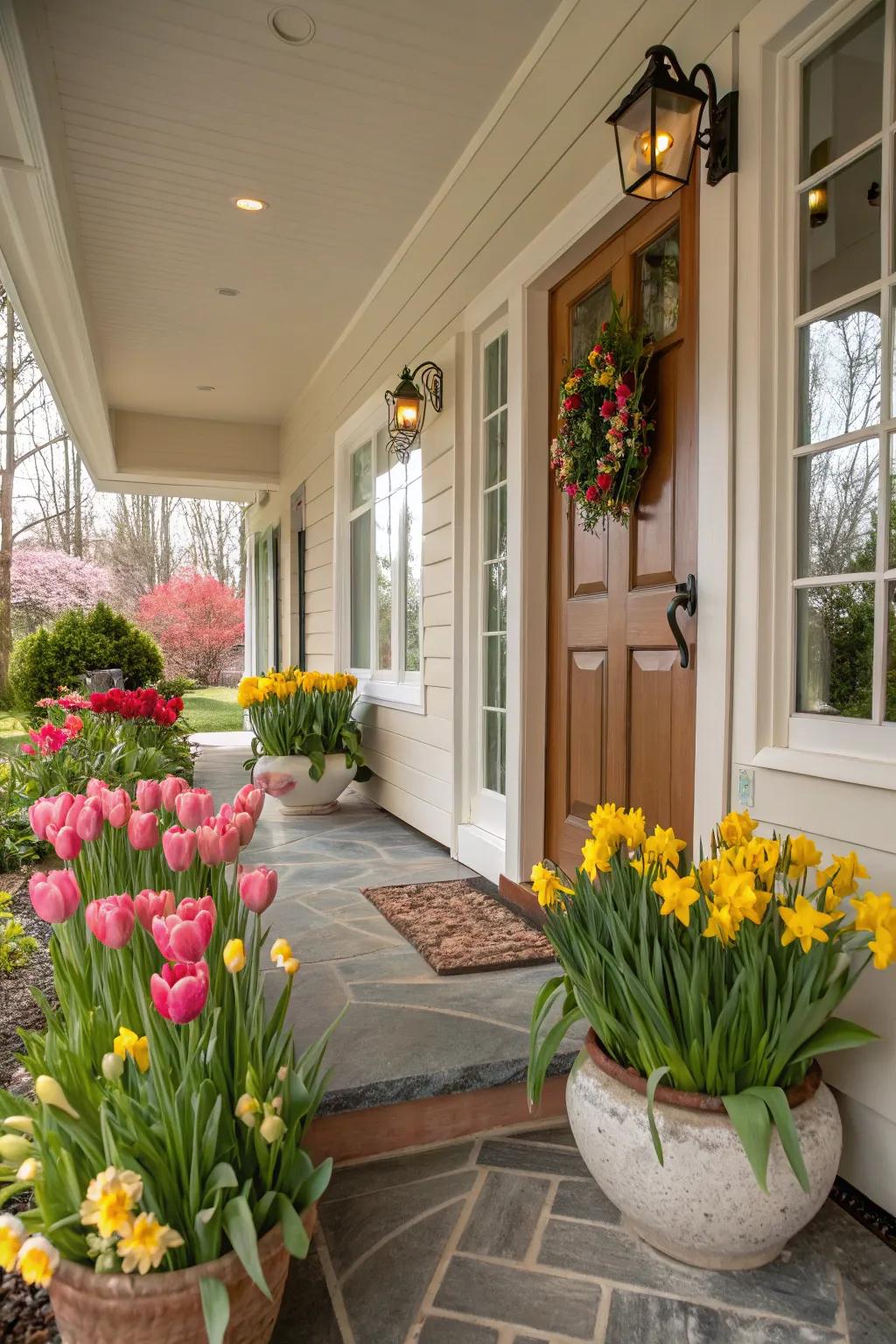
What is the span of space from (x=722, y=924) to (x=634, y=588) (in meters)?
1.42

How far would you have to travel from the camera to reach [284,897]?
3381mm

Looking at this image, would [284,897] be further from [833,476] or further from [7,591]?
[7,591]

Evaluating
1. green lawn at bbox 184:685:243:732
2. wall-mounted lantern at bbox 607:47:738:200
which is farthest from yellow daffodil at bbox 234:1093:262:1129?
green lawn at bbox 184:685:243:732

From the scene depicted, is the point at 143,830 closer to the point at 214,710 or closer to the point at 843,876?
the point at 843,876

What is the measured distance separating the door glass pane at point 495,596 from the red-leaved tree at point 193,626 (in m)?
13.9

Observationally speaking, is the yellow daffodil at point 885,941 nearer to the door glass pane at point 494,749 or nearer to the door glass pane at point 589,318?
the door glass pane at point 589,318

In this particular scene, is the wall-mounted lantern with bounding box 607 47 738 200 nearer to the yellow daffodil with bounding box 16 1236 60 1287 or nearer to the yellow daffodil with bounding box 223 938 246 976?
the yellow daffodil with bounding box 223 938 246 976

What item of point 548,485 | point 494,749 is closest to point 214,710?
point 494,749

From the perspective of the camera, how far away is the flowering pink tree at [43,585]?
15961mm

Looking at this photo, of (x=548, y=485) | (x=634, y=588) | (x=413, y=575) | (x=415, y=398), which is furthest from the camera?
(x=413, y=575)

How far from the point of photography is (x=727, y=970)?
153 cm

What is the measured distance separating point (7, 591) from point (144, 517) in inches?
168

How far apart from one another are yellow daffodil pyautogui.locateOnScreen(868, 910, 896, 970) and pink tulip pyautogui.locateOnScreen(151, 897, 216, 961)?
3.41 ft

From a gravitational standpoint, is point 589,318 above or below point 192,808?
above
